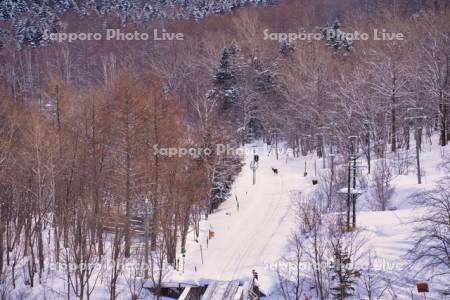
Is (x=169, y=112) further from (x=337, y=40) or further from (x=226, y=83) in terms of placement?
(x=337, y=40)

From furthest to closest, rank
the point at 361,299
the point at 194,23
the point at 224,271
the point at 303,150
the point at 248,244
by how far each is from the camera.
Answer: the point at 194,23, the point at 303,150, the point at 248,244, the point at 224,271, the point at 361,299

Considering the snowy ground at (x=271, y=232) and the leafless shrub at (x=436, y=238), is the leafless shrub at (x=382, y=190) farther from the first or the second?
the leafless shrub at (x=436, y=238)

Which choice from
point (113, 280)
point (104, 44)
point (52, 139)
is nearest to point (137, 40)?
point (104, 44)

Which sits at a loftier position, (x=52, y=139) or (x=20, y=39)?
(x=20, y=39)

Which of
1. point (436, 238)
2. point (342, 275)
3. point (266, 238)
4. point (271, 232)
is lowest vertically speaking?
point (266, 238)

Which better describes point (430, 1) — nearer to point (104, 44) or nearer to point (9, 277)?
point (104, 44)

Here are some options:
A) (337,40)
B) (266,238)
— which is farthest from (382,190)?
(337,40)

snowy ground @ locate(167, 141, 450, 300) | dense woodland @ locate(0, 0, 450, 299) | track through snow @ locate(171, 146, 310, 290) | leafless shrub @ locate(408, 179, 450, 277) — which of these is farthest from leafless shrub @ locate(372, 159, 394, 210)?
dense woodland @ locate(0, 0, 450, 299)
